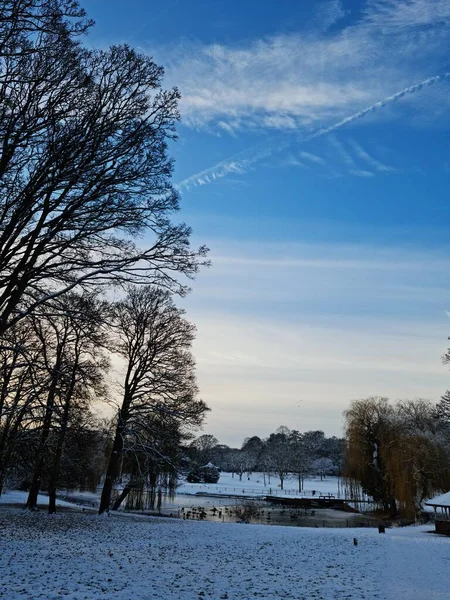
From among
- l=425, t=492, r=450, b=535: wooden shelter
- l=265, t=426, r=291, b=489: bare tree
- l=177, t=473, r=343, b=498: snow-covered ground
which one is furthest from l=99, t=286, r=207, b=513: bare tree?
l=265, t=426, r=291, b=489: bare tree

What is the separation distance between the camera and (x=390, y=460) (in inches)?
1447

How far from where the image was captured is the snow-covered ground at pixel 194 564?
9055 mm

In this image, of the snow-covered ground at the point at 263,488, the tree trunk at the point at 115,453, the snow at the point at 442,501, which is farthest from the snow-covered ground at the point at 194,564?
the snow-covered ground at the point at 263,488

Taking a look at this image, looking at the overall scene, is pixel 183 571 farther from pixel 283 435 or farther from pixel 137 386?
pixel 283 435

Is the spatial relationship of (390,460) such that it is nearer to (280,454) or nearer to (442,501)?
(442,501)

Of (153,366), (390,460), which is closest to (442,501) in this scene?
(390,460)

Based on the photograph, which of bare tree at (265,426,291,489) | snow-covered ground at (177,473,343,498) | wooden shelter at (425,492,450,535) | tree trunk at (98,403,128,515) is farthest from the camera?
bare tree at (265,426,291,489)

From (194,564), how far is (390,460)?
28.2 meters

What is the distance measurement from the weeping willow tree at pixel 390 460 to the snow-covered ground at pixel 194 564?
15.7 metres

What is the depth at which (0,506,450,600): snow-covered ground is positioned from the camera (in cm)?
905

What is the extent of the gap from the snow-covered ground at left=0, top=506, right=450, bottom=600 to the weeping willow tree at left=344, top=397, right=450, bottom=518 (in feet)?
51.4

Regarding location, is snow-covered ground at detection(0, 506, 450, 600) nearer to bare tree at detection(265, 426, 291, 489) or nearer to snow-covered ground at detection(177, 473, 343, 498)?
snow-covered ground at detection(177, 473, 343, 498)

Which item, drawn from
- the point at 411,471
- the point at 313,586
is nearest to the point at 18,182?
the point at 313,586

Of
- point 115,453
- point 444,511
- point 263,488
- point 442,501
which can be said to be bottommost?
point 263,488
